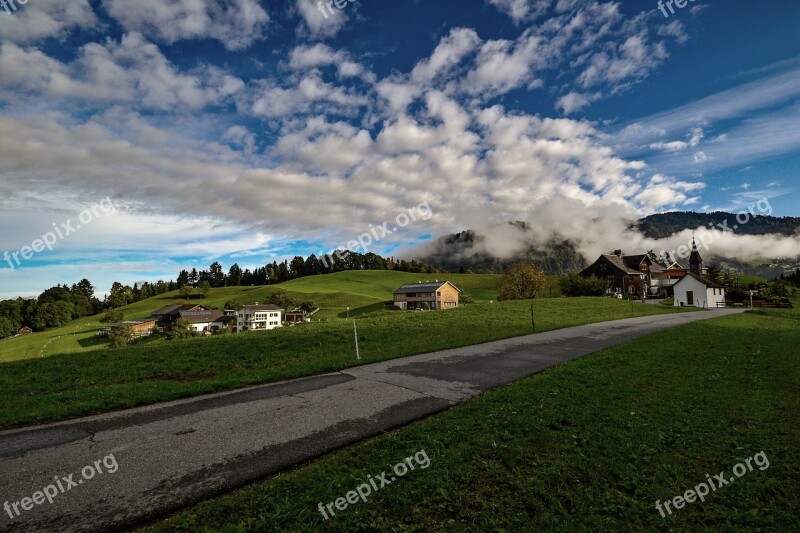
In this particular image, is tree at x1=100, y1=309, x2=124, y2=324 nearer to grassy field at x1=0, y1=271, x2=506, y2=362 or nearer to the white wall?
grassy field at x1=0, y1=271, x2=506, y2=362

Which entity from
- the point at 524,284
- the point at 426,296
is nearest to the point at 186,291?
the point at 426,296

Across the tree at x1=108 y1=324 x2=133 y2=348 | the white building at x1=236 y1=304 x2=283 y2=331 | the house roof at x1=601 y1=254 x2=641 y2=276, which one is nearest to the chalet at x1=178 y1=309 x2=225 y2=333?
the white building at x1=236 y1=304 x2=283 y2=331

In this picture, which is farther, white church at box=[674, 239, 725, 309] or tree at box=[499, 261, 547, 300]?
tree at box=[499, 261, 547, 300]

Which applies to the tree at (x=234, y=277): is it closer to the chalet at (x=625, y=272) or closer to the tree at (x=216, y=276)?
the tree at (x=216, y=276)

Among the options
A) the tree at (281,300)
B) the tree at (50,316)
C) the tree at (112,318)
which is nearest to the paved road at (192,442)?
the tree at (281,300)

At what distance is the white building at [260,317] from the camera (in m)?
90.3

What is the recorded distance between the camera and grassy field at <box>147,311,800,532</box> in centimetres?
486

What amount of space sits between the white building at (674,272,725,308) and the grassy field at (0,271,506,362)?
3769 centimetres

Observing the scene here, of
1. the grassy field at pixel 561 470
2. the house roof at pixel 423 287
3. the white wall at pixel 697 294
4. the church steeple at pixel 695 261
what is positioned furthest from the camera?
the house roof at pixel 423 287

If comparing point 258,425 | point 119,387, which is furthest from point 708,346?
point 119,387

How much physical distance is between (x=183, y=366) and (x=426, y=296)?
8255cm

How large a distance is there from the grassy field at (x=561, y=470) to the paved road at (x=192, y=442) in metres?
0.66

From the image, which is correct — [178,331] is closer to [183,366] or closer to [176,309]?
[176,309]

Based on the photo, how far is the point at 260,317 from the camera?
90.8 meters
